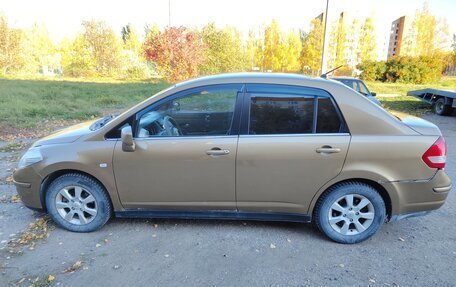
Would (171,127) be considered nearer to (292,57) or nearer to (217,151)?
(217,151)

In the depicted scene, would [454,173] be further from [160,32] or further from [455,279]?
[160,32]

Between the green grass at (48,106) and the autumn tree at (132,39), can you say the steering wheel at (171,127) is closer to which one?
the green grass at (48,106)

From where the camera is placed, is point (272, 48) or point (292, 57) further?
point (272, 48)

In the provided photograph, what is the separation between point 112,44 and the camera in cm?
3562

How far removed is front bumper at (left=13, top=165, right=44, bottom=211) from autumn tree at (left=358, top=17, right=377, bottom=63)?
3353cm

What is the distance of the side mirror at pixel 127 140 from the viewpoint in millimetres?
3033

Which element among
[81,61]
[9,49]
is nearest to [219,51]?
[81,61]

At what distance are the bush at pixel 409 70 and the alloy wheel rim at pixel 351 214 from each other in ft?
85.1

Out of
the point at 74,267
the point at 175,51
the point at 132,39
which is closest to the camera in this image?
the point at 74,267

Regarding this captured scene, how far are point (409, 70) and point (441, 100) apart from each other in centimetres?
1453

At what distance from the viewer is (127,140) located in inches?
120

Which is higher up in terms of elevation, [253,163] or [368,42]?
[368,42]

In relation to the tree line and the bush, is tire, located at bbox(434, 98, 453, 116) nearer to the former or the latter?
the bush

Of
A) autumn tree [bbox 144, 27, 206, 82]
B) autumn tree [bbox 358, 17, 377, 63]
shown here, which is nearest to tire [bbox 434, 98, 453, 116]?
autumn tree [bbox 144, 27, 206, 82]
